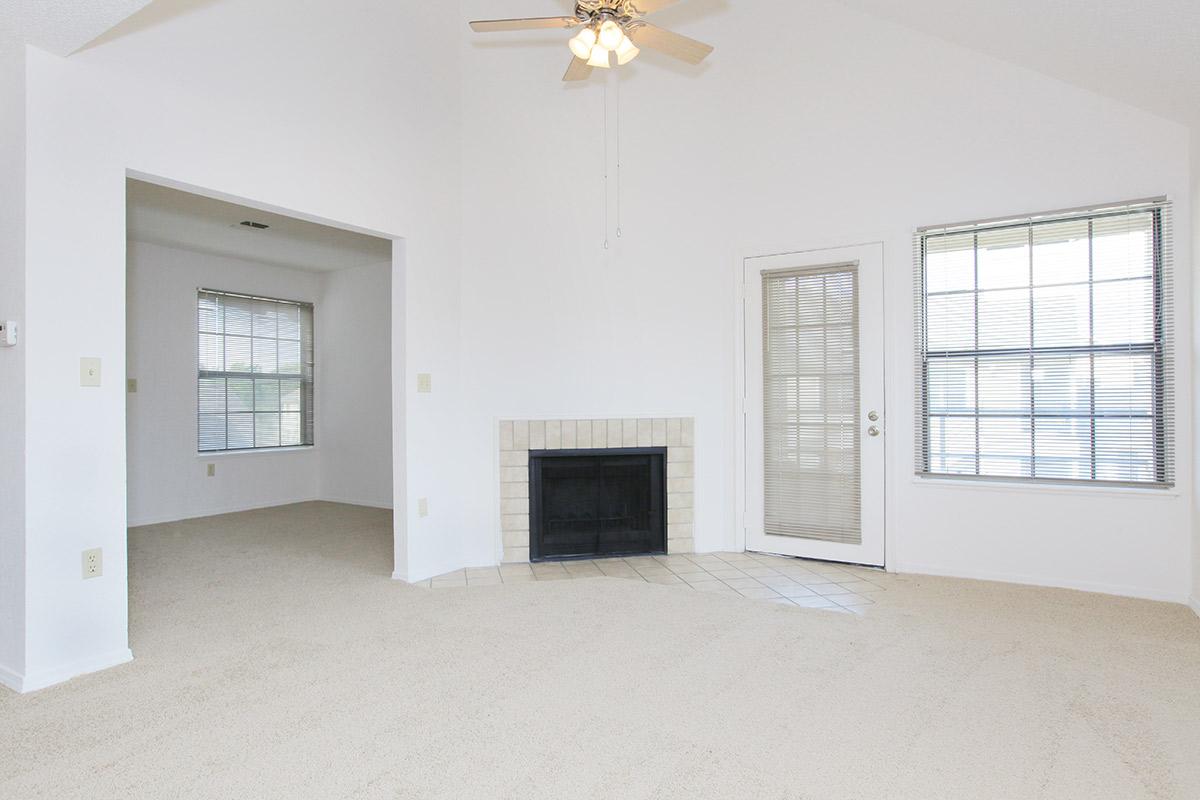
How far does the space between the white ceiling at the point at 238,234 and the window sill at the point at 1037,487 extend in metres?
4.26

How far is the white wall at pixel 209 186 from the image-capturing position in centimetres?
252

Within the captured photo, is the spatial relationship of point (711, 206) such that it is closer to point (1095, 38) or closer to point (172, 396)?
point (1095, 38)

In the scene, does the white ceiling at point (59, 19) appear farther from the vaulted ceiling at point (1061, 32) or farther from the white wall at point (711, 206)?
the white wall at point (711, 206)

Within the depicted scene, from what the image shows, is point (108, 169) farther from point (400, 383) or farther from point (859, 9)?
point (859, 9)

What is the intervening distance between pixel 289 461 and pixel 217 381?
3.56 feet

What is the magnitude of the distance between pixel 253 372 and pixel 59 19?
15.9ft

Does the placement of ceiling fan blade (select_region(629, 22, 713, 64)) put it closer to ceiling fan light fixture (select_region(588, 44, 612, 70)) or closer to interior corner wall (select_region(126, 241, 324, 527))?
ceiling fan light fixture (select_region(588, 44, 612, 70))

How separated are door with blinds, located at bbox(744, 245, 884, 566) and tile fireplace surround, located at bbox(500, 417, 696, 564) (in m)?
0.43

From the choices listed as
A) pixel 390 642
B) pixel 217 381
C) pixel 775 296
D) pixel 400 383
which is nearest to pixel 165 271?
pixel 217 381

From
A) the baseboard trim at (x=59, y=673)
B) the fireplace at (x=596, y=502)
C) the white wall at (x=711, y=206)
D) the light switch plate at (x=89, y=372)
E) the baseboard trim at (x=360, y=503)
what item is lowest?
the baseboard trim at (x=360, y=503)

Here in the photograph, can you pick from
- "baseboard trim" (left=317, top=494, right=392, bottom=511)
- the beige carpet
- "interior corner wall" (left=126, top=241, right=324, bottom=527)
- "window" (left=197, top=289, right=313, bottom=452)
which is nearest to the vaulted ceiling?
the beige carpet

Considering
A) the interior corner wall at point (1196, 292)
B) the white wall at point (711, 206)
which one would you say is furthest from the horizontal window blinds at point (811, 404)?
the interior corner wall at point (1196, 292)

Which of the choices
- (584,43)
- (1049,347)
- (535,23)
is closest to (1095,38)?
(1049,347)

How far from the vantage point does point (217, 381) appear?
6.48m
